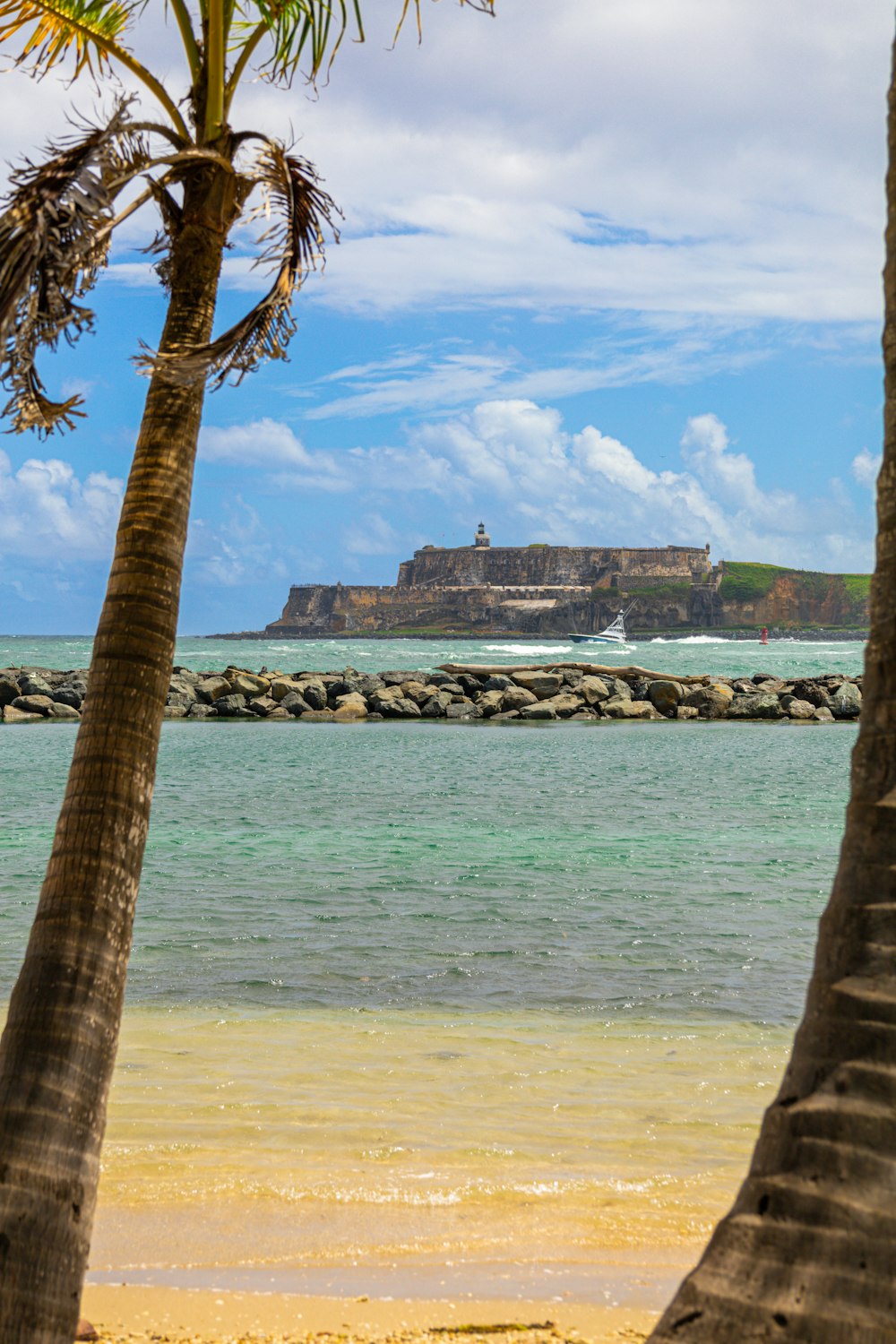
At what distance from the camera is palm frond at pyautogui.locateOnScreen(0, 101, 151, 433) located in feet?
8.21

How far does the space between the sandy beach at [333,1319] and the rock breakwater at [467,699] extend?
27065 mm

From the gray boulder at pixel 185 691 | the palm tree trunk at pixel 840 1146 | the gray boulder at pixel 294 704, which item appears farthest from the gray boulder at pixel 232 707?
the palm tree trunk at pixel 840 1146

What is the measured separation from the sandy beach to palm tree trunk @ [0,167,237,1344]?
0.90 metres

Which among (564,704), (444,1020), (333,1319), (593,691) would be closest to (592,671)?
(593,691)

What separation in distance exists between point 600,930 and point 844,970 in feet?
22.9

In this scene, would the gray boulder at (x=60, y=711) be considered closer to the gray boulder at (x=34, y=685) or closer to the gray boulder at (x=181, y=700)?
the gray boulder at (x=34, y=685)

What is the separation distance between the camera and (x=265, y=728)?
2870 cm

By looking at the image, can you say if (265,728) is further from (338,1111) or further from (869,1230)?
(869,1230)

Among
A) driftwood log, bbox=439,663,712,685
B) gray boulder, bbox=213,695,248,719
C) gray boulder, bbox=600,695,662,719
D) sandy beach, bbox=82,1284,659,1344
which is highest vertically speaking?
driftwood log, bbox=439,663,712,685

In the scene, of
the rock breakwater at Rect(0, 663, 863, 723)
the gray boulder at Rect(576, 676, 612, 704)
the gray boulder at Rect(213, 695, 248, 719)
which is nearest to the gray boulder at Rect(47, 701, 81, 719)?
the rock breakwater at Rect(0, 663, 863, 723)

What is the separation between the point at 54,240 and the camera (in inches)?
102

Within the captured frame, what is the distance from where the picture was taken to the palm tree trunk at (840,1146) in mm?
1789

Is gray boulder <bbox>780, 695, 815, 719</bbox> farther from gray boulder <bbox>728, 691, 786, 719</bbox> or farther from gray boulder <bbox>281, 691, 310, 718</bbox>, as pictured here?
gray boulder <bbox>281, 691, 310, 718</bbox>

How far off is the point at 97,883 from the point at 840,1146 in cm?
158
